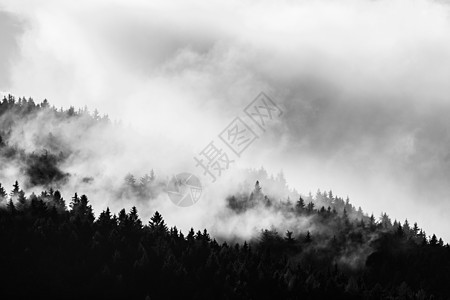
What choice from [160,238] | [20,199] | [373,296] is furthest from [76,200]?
[373,296]

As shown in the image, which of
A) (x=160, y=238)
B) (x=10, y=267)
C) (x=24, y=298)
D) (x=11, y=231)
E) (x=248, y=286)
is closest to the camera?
(x=24, y=298)

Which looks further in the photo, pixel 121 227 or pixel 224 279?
pixel 121 227

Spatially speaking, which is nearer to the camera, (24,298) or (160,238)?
(24,298)

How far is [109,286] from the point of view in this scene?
152m

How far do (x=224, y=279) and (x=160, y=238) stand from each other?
26863mm

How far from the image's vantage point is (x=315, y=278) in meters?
195

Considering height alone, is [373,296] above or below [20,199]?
below

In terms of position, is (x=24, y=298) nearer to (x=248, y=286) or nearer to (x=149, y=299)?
(x=149, y=299)

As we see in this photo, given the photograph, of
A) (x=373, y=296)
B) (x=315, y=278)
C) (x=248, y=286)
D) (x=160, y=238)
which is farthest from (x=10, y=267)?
(x=373, y=296)

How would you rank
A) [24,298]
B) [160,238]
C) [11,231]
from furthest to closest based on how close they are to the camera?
1. [160,238]
2. [11,231]
3. [24,298]

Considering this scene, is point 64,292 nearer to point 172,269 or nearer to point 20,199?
point 172,269

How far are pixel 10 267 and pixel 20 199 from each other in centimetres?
4143

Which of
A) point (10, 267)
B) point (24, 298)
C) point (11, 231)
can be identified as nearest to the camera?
point (24, 298)

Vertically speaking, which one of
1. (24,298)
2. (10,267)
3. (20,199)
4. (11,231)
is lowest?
(24,298)
